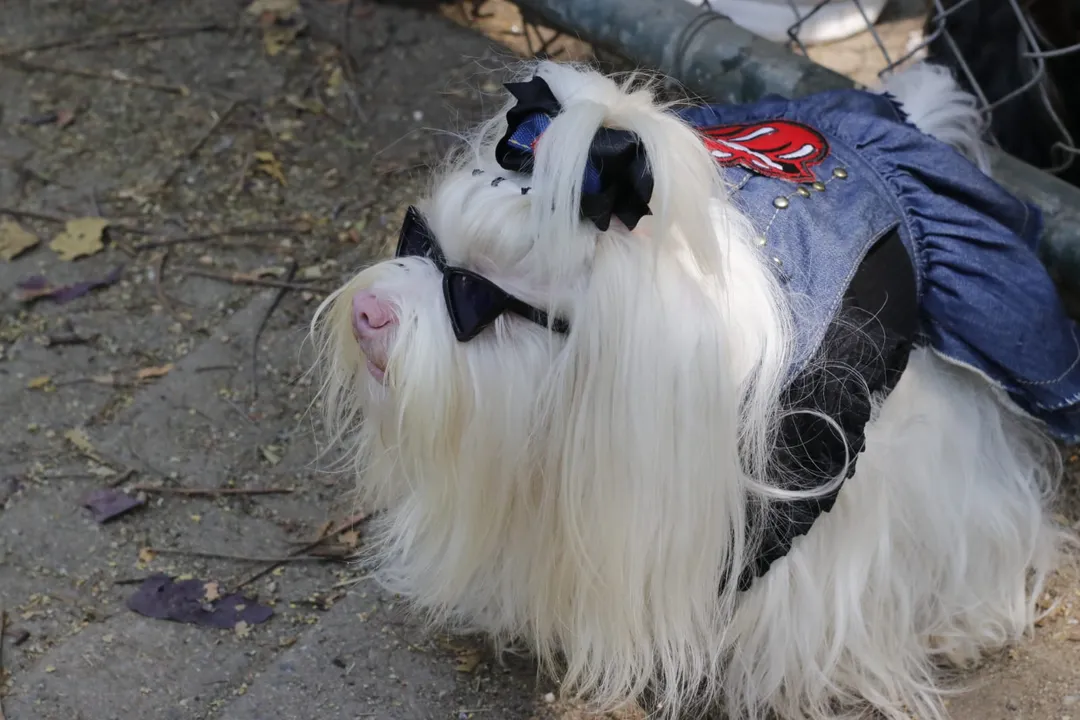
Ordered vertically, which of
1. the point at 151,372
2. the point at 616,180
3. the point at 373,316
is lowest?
the point at 151,372

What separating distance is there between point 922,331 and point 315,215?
1702mm

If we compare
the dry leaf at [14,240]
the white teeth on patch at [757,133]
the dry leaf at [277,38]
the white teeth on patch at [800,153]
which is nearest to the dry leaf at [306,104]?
the dry leaf at [277,38]

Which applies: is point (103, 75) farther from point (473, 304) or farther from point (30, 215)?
point (473, 304)

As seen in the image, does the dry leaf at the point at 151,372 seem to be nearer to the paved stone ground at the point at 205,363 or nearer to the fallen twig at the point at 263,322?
the paved stone ground at the point at 205,363

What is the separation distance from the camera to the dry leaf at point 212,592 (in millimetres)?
2178

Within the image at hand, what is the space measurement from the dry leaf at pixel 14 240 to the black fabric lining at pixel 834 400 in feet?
6.85

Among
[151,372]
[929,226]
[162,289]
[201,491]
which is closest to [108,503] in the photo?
[201,491]

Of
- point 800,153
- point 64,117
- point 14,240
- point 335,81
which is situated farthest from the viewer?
point 335,81

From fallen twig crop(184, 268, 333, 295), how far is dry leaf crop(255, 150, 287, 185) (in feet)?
1.30

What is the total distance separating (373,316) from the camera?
155 centimetres

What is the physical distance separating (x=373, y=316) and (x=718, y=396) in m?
0.46

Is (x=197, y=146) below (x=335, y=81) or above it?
below

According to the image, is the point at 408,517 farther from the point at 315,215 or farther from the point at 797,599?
the point at 315,215

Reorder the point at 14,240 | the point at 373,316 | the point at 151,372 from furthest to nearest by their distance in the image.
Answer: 1. the point at 14,240
2. the point at 151,372
3. the point at 373,316
